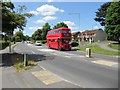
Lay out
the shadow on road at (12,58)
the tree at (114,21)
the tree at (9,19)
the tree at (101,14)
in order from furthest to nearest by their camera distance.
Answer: the tree at (101,14) < the tree at (114,21) < the tree at (9,19) < the shadow on road at (12,58)

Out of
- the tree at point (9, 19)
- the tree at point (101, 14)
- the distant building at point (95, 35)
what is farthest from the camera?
the distant building at point (95, 35)

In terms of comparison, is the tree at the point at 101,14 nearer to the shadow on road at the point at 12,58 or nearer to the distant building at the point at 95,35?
the distant building at the point at 95,35

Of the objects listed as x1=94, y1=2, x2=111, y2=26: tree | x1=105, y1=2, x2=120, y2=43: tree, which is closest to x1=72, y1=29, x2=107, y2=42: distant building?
x1=94, y1=2, x2=111, y2=26: tree

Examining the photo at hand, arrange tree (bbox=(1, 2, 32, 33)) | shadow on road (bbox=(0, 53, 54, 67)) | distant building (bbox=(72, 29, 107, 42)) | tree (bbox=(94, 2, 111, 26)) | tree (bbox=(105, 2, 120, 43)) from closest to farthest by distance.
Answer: shadow on road (bbox=(0, 53, 54, 67)) → tree (bbox=(1, 2, 32, 33)) → tree (bbox=(105, 2, 120, 43)) → tree (bbox=(94, 2, 111, 26)) → distant building (bbox=(72, 29, 107, 42))

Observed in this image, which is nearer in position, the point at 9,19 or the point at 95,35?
the point at 9,19

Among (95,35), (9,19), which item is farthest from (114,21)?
(95,35)

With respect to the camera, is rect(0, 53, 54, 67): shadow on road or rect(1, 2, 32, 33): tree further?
rect(1, 2, 32, 33): tree

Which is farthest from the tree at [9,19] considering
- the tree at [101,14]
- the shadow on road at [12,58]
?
the tree at [101,14]

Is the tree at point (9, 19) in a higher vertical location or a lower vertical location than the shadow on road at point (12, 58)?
higher

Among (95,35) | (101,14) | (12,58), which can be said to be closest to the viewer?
(12,58)

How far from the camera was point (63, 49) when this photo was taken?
44.2m

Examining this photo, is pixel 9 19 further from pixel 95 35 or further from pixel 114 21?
pixel 95 35

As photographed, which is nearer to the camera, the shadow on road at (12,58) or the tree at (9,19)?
the shadow on road at (12,58)

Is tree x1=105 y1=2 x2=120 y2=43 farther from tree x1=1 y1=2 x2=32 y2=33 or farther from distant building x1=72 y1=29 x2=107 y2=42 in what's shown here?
distant building x1=72 y1=29 x2=107 y2=42
